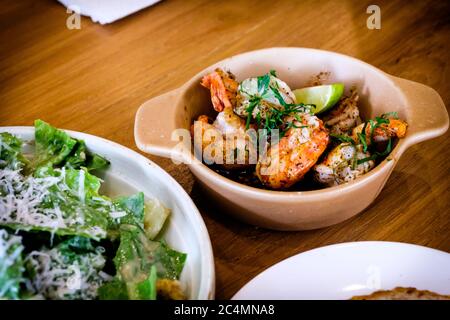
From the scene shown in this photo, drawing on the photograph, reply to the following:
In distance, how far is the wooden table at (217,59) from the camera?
1251 mm

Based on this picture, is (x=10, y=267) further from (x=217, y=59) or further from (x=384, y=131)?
(x=217, y=59)

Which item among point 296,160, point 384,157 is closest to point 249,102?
point 296,160

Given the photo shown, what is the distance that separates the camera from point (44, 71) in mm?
1874

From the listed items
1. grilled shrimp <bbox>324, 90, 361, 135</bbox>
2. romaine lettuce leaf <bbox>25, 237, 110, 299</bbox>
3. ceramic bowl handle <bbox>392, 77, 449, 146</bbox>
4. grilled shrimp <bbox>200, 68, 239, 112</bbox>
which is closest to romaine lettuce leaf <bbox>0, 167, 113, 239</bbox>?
romaine lettuce leaf <bbox>25, 237, 110, 299</bbox>

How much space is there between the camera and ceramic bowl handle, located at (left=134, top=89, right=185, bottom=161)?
1179 millimetres

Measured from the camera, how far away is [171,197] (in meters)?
1.13

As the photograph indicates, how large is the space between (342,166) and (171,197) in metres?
0.42

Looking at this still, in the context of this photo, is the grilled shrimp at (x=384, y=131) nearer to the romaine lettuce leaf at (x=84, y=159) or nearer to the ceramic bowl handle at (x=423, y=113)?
the ceramic bowl handle at (x=423, y=113)

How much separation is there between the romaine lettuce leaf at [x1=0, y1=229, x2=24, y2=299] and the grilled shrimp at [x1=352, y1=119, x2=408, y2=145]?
2.71 ft

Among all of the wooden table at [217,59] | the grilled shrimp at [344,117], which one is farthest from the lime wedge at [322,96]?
the wooden table at [217,59]

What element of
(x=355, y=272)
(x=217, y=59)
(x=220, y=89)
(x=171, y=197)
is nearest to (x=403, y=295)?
(x=355, y=272)

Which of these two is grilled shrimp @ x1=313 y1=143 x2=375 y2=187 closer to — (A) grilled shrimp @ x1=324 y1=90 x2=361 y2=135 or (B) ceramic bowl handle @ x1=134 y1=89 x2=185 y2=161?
(A) grilled shrimp @ x1=324 y1=90 x2=361 y2=135

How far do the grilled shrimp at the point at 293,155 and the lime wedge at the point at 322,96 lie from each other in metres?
0.14

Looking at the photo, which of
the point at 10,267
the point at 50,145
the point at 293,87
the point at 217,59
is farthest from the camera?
the point at 217,59
